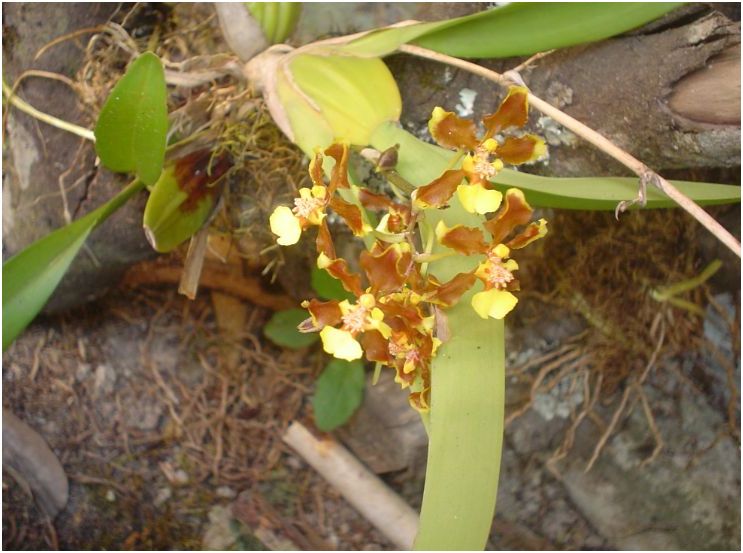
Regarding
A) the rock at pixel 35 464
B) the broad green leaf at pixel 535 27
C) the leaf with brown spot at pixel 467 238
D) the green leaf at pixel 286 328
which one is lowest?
the rock at pixel 35 464

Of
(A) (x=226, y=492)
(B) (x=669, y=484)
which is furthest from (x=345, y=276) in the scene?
(B) (x=669, y=484)

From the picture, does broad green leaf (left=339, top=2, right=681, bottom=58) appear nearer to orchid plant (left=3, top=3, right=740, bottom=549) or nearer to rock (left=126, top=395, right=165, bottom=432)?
orchid plant (left=3, top=3, right=740, bottom=549)

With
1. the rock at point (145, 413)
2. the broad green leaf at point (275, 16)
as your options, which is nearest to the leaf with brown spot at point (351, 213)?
the broad green leaf at point (275, 16)

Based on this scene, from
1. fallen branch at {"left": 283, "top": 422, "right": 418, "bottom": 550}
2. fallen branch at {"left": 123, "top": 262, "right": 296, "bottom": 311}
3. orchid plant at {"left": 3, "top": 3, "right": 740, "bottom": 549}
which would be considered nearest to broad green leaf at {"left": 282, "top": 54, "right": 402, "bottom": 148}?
orchid plant at {"left": 3, "top": 3, "right": 740, "bottom": 549}

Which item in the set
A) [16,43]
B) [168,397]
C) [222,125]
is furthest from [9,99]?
[168,397]

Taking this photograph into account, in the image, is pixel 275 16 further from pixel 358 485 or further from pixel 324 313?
pixel 358 485

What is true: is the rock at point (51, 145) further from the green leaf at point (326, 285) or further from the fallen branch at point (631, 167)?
the fallen branch at point (631, 167)
